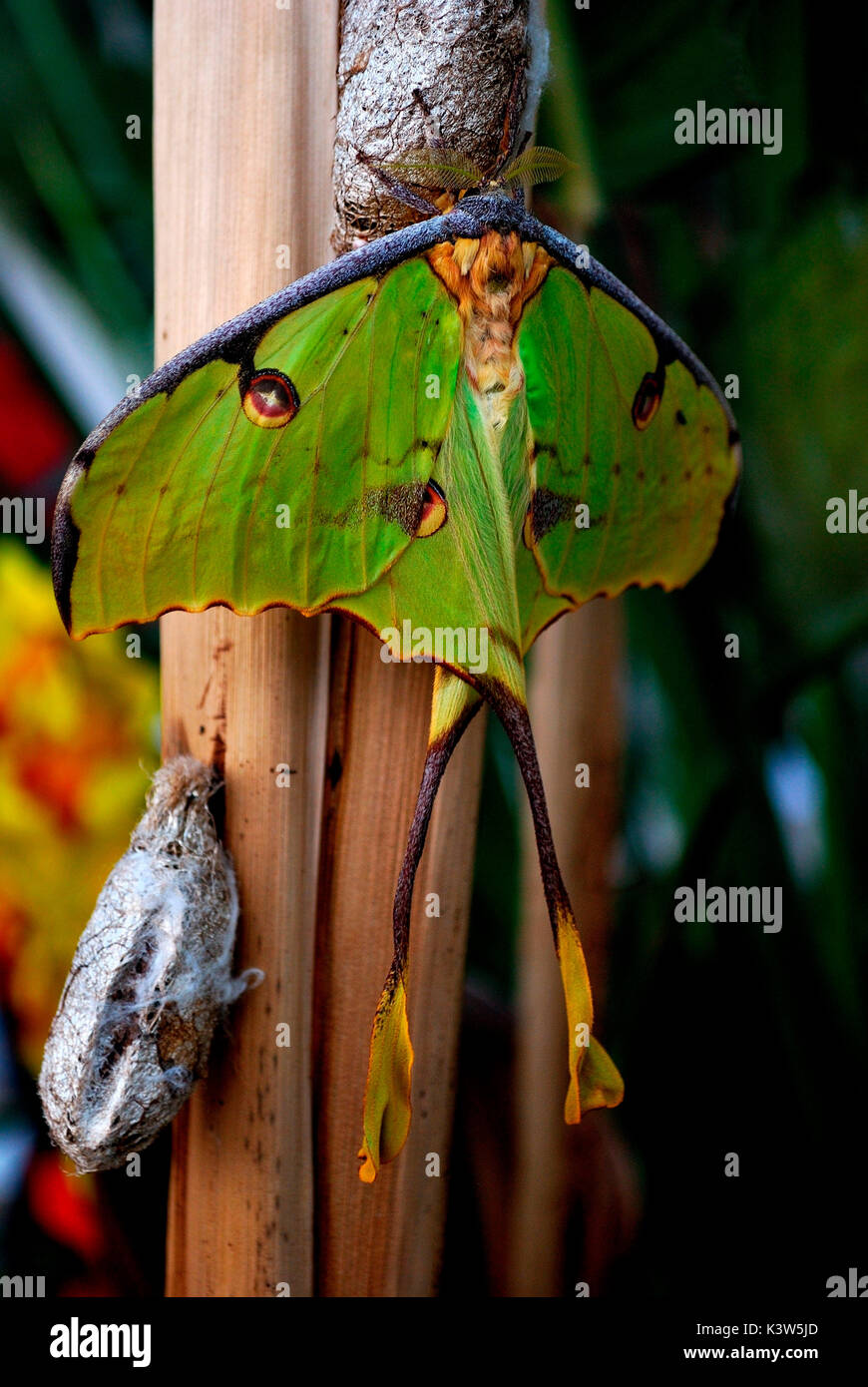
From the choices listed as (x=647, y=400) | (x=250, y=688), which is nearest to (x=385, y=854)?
(x=250, y=688)

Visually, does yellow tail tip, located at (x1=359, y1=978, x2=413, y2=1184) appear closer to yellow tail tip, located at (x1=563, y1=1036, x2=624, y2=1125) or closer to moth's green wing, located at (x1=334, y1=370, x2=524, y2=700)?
yellow tail tip, located at (x1=563, y1=1036, x2=624, y2=1125)

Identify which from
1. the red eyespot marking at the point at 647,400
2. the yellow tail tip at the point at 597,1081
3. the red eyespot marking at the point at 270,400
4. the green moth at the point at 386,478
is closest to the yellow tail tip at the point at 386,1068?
the green moth at the point at 386,478

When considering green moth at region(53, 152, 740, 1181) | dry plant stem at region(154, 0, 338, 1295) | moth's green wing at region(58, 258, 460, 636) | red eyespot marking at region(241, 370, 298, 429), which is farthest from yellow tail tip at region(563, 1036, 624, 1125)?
red eyespot marking at region(241, 370, 298, 429)

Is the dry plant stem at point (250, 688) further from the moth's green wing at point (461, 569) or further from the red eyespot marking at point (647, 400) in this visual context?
the red eyespot marking at point (647, 400)

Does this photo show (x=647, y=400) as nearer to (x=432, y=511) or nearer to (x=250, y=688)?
(x=432, y=511)

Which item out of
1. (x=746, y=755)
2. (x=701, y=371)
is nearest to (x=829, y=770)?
(x=746, y=755)

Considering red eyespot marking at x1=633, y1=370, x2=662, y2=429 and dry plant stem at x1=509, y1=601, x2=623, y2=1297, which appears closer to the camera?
red eyespot marking at x1=633, y1=370, x2=662, y2=429

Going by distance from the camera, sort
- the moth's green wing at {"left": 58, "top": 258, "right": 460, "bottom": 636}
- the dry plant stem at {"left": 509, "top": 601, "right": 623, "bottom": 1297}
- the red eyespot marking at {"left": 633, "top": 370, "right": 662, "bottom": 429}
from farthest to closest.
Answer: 1. the dry plant stem at {"left": 509, "top": 601, "right": 623, "bottom": 1297}
2. the red eyespot marking at {"left": 633, "top": 370, "right": 662, "bottom": 429}
3. the moth's green wing at {"left": 58, "top": 258, "right": 460, "bottom": 636}
